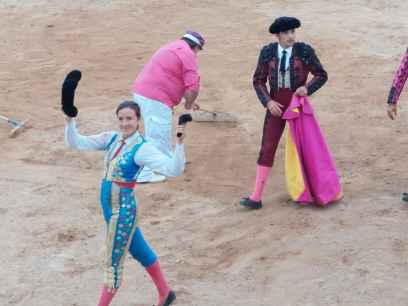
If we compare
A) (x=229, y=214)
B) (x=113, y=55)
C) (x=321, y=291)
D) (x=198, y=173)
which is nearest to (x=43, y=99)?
(x=113, y=55)

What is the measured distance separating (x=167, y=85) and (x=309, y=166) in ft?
→ 5.31

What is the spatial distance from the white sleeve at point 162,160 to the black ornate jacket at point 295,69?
7.03ft

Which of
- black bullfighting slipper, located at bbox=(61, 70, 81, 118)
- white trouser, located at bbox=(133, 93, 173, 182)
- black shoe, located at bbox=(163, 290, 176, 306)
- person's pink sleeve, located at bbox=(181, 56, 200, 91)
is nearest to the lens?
black bullfighting slipper, located at bbox=(61, 70, 81, 118)

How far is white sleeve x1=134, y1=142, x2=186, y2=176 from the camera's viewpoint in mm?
5504

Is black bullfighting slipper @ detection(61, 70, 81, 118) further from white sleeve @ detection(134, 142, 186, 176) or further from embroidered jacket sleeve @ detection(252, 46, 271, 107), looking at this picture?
embroidered jacket sleeve @ detection(252, 46, 271, 107)

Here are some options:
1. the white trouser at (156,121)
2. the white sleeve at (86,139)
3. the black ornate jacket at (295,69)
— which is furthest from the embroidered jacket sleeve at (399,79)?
the white sleeve at (86,139)

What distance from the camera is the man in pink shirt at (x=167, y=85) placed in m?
8.56

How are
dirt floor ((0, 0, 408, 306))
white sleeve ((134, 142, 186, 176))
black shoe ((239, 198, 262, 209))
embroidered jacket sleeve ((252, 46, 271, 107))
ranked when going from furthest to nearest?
black shoe ((239, 198, 262, 209)) → embroidered jacket sleeve ((252, 46, 271, 107)) → dirt floor ((0, 0, 408, 306)) → white sleeve ((134, 142, 186, 176))

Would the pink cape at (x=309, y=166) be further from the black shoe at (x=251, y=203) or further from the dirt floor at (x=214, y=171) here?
the black shoe at (x=251, y=203)

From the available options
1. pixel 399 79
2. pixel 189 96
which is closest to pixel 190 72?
pixel 189 96

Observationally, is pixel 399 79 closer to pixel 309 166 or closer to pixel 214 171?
pixel 309 166

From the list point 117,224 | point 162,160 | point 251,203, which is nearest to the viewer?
point 162,160

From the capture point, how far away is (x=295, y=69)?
7.61 meters

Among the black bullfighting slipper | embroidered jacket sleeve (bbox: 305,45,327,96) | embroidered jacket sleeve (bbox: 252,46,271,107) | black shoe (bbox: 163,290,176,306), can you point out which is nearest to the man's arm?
embroidered jacket sleeve (bbox: 252,46,271,107)
